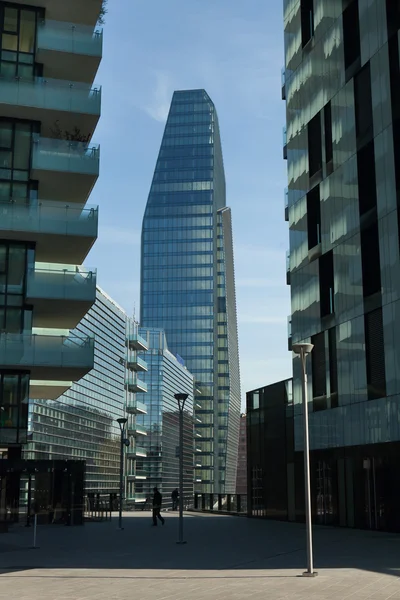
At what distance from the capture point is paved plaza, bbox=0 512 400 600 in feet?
43.2

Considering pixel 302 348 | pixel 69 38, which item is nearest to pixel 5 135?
pixel 69 38

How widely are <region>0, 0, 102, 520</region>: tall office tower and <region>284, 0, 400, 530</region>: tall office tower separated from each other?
10.7 meters

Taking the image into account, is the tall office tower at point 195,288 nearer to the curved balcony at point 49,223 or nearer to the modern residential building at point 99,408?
the modern residential building at point 99,408

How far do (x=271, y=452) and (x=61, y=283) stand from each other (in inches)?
634

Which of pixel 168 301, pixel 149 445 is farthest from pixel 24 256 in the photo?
pixel 168 301

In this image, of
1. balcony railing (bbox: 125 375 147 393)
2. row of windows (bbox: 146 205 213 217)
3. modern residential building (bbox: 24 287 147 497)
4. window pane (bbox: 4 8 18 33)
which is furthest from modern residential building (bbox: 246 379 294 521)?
row of windows (bbox: 146 205 213 217)

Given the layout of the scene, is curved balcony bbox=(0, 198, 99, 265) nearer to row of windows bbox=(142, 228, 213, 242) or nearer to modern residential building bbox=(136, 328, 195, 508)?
modern residential building bbox=(136, 328, 195, 508)

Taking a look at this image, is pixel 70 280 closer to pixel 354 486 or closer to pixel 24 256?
pixel 24 256

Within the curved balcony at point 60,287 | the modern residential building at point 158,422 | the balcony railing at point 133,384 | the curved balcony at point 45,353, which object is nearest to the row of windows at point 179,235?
the modern residential building at point 158,422

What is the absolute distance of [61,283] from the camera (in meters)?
32.7

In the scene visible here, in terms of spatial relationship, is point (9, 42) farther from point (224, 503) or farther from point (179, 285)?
point (179, 285)

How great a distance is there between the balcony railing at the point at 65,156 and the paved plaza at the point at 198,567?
51.0 ft

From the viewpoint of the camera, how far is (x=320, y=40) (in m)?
37.3

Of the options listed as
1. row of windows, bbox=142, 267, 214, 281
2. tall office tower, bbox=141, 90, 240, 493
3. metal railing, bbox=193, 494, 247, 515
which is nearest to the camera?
metal railing, bbox=193, 494, 247, 515
